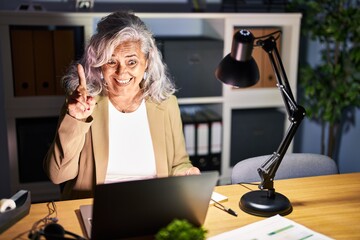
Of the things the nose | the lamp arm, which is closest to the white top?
the nose

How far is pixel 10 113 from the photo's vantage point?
2684 mm

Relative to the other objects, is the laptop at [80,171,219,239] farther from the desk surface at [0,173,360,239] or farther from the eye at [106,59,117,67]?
the eye at [106,59,117,67]

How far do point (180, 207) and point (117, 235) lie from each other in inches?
7.3

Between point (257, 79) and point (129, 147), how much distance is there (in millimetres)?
638

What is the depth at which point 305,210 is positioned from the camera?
5.15 ft

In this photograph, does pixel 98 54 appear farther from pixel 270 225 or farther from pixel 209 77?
pixel 209 77

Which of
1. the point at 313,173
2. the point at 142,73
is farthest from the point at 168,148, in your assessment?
the point at 313,173

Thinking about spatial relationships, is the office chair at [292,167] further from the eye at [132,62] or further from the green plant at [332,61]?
the green plant at [332,61]

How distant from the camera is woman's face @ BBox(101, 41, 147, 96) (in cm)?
190

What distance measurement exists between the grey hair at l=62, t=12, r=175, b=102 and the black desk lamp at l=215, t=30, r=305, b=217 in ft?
1.66

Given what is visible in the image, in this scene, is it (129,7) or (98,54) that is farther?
(129,7)

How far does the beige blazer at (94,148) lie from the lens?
1.66 meters

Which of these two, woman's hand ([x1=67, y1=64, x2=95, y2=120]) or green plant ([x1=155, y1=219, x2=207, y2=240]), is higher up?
woman's hand ([x1=67, y1=64, x2=95, y2=120])

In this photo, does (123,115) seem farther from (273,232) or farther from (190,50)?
(190,50)
